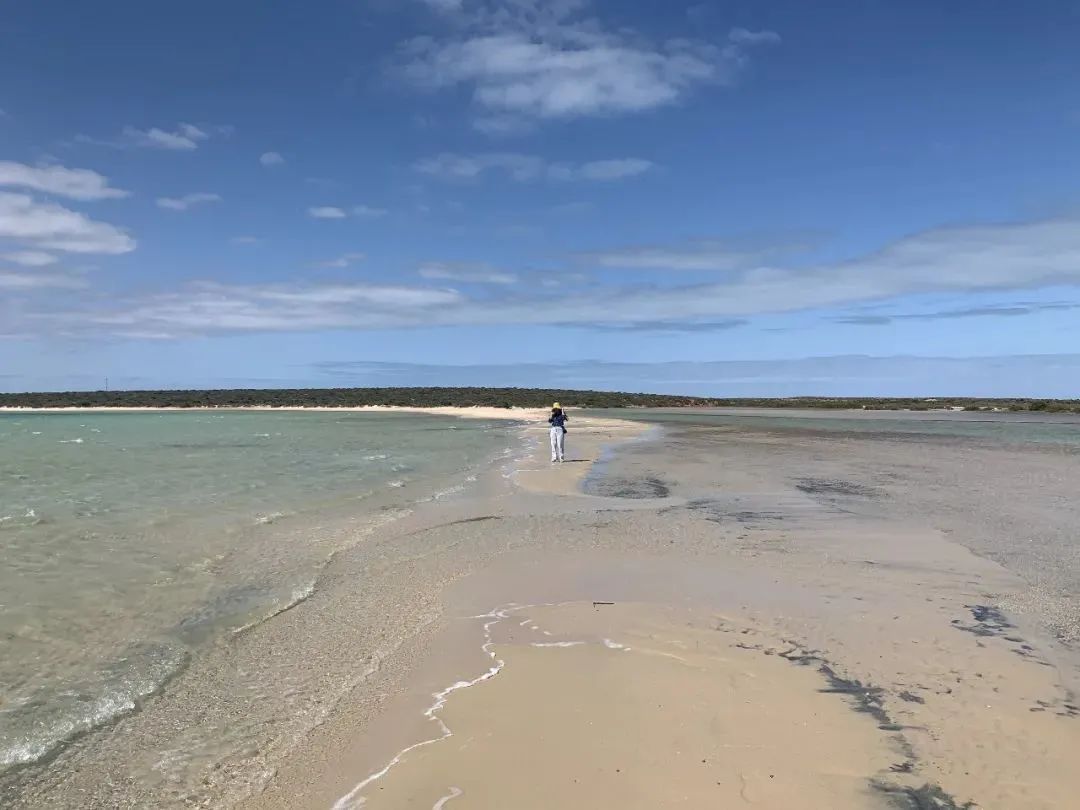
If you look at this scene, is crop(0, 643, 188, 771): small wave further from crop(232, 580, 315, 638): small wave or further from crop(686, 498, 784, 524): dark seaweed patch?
crop(686, 498, 784, 524): dark seaweed patch

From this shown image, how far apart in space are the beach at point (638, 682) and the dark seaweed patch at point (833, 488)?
4.12 m

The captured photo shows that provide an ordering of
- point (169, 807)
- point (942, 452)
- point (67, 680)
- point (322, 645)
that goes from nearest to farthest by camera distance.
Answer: point (169, 807) < point (67, 680) < point (322, 645) < point (942, 452)

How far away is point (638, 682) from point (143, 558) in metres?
7.98

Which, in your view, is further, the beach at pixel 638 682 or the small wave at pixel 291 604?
the small wave at pixel 291 604

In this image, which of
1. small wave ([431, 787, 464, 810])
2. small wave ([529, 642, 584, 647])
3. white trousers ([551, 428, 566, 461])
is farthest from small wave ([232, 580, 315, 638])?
white trousers ([551, 428, 566, 461])

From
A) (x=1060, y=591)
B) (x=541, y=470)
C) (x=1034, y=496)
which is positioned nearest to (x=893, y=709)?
(x=1060, y=591)

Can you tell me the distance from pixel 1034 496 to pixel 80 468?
25.2m

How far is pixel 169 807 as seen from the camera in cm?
412

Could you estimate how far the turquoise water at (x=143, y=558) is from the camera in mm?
5979

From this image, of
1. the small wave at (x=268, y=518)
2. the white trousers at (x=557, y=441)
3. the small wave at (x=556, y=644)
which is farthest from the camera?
the white trousers at (x=557, y=441)

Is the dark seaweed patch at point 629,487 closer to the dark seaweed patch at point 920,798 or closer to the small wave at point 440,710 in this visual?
the small wave at point 440,710

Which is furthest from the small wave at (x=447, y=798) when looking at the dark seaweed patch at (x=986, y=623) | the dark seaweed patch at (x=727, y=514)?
the dark seaweed patch at (x=727, y=514)

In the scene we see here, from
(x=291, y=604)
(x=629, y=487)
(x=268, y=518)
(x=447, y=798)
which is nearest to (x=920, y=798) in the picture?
(x=447, y=798)

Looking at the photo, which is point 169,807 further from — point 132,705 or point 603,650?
point 603,650
